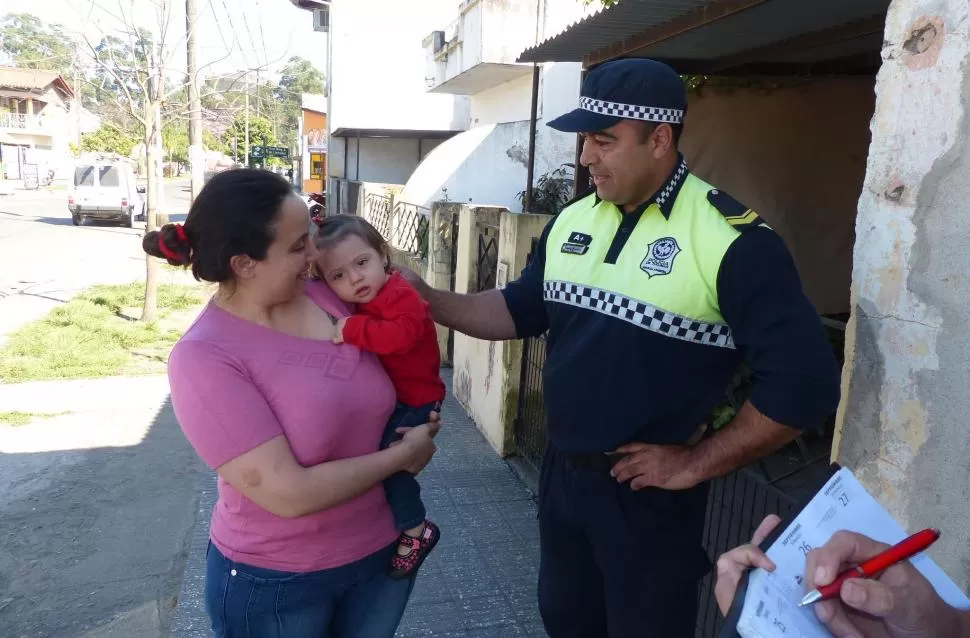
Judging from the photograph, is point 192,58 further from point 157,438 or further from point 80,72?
point 157,438

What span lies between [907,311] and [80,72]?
10.5 metres

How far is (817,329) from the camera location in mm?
1808

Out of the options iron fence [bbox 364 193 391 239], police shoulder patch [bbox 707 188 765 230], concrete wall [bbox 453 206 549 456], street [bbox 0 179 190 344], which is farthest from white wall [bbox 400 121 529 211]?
A: police shoulder patch [bbox 707 188 765 230]

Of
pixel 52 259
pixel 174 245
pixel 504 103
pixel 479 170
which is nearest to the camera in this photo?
pixel 174 245

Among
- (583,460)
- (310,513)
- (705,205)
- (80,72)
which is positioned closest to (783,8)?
(705,205)

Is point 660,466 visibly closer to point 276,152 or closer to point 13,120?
point 276,152

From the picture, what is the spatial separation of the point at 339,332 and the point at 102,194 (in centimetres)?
2216

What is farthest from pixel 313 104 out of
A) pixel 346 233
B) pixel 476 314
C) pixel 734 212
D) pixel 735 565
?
pixel 735 565

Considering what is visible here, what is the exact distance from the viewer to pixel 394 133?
2039cm

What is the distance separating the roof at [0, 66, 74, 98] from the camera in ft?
151

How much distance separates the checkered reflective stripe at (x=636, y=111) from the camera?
2014 millimetres

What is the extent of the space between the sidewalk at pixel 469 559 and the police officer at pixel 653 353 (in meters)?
1.43

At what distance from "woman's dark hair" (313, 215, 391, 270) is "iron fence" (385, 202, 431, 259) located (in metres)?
5.92

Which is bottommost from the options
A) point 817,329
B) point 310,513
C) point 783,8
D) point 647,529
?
point 647,529
